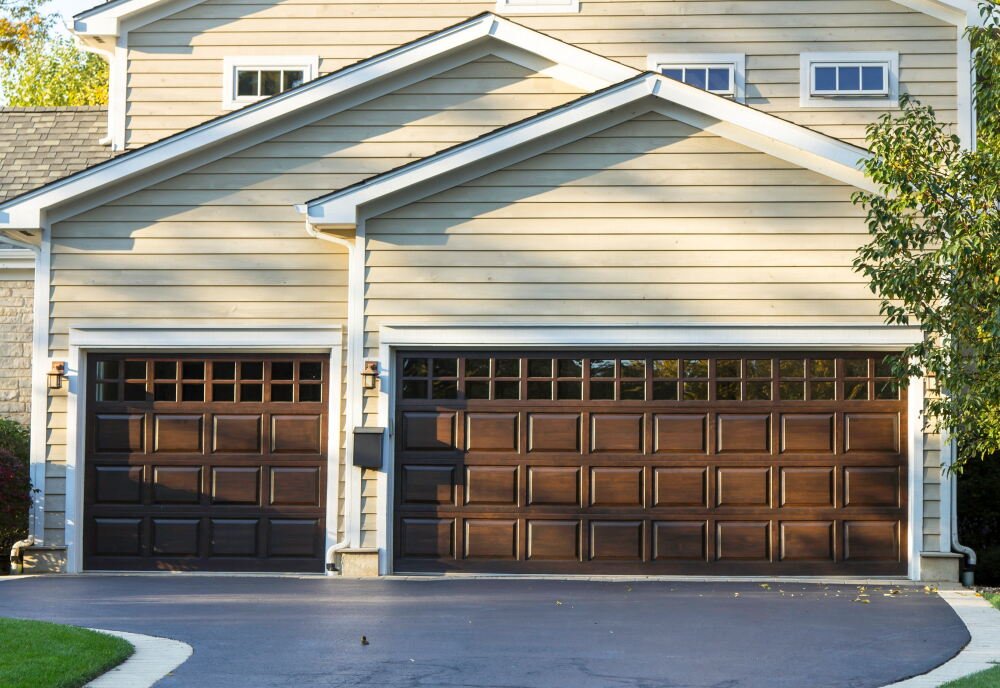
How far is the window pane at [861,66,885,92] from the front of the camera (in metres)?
14.6

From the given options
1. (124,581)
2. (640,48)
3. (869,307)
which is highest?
(640,48)

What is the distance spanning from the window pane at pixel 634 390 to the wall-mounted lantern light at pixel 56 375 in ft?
19.1

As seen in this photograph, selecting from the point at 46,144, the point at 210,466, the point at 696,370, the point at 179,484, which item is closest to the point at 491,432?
the point at 696,370

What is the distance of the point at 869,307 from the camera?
40.4 feet

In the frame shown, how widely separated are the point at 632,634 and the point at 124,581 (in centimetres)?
562

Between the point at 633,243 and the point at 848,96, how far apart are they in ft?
13.2

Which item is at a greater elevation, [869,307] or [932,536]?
[869,307]

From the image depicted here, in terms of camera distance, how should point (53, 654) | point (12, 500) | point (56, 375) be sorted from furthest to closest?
point (56, 375), point (12, 500), point (53, 654)

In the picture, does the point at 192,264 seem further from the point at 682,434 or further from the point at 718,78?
the point at 718,78

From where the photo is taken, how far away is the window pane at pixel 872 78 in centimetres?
1457

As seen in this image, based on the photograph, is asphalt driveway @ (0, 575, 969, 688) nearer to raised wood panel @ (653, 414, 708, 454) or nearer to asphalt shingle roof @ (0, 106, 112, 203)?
raised wood panel @ (653, 414, 708, 454)

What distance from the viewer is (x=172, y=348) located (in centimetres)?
1292

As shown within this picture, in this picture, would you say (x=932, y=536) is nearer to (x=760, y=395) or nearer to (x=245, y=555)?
(x=760, y=395)

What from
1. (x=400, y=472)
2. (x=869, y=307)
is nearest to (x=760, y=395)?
(x=869, y=307)
